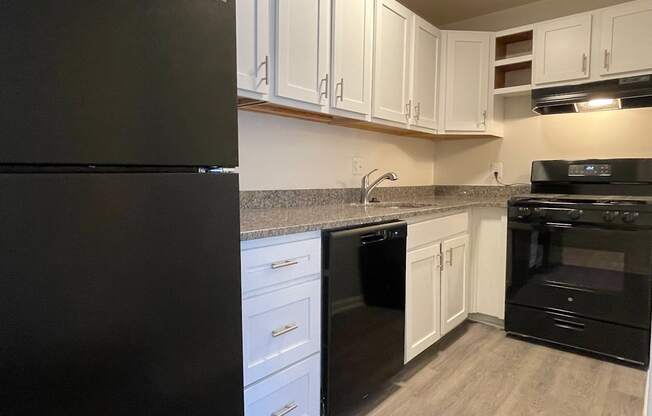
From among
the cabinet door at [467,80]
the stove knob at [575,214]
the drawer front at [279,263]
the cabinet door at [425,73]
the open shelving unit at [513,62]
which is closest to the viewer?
the drawer front at [279,263]

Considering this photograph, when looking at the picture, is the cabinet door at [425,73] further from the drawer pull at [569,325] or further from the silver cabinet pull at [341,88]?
the drawer pull at [569,325]

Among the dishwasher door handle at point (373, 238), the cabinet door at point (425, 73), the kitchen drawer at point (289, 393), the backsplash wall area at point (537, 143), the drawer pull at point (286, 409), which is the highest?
the cabinet door at point (425, 73)

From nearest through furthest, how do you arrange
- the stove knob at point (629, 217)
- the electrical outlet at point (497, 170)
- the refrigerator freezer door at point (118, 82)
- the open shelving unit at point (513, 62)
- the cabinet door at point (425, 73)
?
the refrigerator freezer door at point (118, 82), the stove knob at point (629, 217), the cabinet door at point (425, 73), the open shelving unit at point (513, 62), the electrical outlet at point (497, 170)

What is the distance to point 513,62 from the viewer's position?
2777 millimetres

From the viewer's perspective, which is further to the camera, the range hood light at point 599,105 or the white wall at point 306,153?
the range hood light at point 599,105

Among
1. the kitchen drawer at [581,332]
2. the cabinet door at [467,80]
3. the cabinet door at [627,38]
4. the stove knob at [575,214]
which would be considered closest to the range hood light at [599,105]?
the cabinet door at [627,38]

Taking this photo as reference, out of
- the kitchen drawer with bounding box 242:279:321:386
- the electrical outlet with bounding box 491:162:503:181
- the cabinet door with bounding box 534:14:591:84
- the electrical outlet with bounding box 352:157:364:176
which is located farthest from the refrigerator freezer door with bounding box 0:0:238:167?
the electrical outlet with bounding box 491:162:503:181

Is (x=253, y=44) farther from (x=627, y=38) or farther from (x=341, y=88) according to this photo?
(x=627, y=38)

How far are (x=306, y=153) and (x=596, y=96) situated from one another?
1852 millimetres

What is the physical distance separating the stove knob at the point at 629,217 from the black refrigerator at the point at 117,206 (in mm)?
2254

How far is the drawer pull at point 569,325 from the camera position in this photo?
91.6 inches

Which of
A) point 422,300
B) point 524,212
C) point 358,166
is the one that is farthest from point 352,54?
point 524,212

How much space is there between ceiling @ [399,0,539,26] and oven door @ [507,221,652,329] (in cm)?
170

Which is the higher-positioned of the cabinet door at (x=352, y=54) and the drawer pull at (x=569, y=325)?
the cabinet door at (x=352, y=54)
